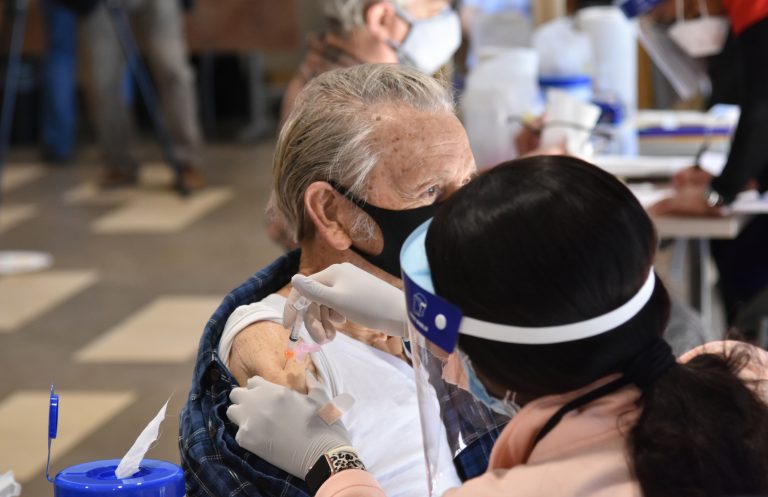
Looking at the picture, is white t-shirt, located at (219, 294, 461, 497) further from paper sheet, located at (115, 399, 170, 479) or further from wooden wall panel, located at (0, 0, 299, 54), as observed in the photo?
wooden wall panel, located at (0, 0, 299, 54)

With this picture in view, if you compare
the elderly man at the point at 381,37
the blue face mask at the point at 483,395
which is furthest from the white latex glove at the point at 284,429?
the elderly man at the point at 381,37

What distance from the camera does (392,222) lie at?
1639 mm

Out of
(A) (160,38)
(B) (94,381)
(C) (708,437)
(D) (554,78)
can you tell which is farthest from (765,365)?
(A) (160,38)

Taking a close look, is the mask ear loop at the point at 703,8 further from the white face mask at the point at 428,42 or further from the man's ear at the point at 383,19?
the man's ear at the point at 383,19

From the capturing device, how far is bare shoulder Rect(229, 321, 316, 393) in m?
1.47

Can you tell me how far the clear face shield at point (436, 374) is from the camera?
1.13m

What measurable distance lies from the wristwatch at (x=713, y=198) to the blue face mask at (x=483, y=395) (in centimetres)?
185

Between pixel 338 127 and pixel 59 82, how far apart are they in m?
5.94

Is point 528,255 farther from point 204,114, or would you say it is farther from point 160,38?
point 204,114

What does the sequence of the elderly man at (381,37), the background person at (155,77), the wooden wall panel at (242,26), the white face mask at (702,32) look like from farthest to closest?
the wooden wall panel at (242,26)
the background person at (155,77)
the white face mask at (702,32)
the elderly man at (381,37)

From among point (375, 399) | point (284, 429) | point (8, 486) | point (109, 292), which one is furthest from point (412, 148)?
point (109, 292)

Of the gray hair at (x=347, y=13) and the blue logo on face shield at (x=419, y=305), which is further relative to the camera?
the gray hair at (x=347, y=13)

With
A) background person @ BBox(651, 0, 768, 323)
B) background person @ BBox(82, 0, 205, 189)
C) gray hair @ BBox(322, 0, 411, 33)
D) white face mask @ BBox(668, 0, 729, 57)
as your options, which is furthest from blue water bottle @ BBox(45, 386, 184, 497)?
background person @ BBox(82, 0, 205, 189)

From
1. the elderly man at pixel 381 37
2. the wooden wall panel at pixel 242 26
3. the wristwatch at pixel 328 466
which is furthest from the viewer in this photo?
the wooden wall panel at pixel 242 26
